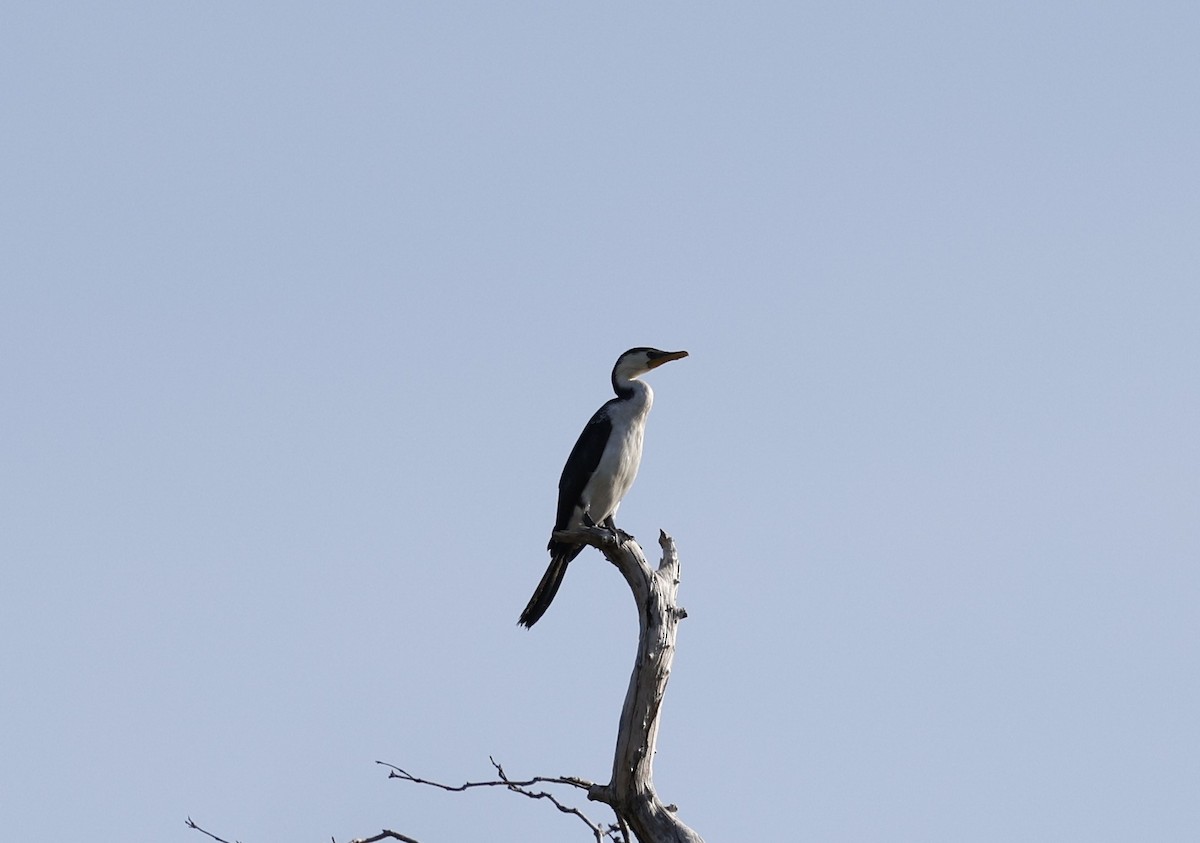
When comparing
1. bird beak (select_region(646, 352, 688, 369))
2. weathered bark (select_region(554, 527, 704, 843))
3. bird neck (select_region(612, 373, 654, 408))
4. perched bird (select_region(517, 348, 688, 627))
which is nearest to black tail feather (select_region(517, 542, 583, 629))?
perched bird (select_region(517, 348, 688, 627))

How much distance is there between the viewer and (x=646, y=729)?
233 inches

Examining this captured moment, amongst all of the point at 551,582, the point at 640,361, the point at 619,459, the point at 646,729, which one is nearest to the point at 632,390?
the point at 640,361

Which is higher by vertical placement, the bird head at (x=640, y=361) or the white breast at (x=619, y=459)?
the bird head at (x=640, y=361)

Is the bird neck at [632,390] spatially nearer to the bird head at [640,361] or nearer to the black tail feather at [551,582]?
the bird head at [640,361]

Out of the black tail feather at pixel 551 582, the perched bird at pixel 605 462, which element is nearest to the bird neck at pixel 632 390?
the perched bird at pixel 605 462

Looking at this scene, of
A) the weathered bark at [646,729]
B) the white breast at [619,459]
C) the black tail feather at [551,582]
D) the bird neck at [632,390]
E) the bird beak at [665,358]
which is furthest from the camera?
the bird beak at [665,358]

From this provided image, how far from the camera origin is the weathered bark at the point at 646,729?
5816mm

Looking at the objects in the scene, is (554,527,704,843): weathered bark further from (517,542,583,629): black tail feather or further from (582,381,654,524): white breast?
(582,381,654,524): white breast

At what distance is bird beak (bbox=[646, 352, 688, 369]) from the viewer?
8.98 m

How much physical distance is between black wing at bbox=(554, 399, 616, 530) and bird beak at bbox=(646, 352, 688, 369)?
44 centimetres

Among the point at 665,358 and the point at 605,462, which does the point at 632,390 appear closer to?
the point at 665,358

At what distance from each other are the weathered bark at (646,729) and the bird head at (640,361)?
8.40ft

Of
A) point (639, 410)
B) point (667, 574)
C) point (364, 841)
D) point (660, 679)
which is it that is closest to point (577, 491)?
point (639, 410)

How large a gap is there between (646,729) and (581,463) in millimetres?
2786
